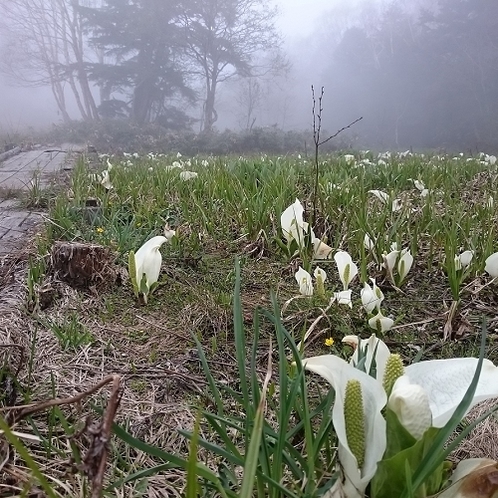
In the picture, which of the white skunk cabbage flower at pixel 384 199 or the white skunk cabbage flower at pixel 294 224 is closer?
the white skunk cabbage flower at pixel 294 224

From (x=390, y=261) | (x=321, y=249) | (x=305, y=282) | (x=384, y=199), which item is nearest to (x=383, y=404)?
(x=305, y=282)

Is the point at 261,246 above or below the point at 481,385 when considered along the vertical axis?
below

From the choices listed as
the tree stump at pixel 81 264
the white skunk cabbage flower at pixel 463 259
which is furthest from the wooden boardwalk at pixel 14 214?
the white skunk cabbage flower at pixel 463 259

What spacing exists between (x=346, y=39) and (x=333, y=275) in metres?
11.3

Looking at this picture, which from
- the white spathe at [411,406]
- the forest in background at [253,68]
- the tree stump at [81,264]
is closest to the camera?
the white spathe at [411,406]

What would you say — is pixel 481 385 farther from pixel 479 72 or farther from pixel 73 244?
pixel 479 72

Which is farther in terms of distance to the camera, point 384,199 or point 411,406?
point 384,199

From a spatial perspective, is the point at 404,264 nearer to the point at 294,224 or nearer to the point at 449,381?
the point at 294,224

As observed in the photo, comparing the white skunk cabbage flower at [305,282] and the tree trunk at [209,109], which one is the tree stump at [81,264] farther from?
the tree trunk at [209,109]

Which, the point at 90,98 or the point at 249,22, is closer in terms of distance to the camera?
the point at 249,22

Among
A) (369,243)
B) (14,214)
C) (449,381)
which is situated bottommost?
(14,214)

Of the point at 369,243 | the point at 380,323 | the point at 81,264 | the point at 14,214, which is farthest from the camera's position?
the point at 14,214

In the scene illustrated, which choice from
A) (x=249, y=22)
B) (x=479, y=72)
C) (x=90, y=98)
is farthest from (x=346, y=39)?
(x=90, y=98)

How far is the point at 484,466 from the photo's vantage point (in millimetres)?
384
